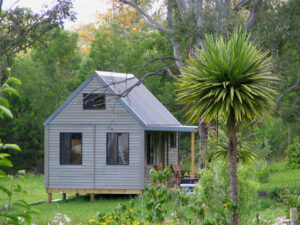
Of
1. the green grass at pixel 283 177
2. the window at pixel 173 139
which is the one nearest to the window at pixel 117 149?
the window at pixel 173 139

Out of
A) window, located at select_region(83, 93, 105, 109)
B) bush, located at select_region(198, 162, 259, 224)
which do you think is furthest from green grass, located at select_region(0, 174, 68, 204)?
bush, located at select_region(198, 162, 259, 224)

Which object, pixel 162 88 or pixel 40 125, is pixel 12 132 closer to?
pixel 40 125

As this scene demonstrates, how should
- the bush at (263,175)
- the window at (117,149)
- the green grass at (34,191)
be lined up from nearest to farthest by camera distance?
the window at (117,149) → the green grass at (34,191) → the bush at (263,175)

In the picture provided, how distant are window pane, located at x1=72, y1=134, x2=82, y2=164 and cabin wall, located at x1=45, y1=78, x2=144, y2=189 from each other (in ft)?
0.58

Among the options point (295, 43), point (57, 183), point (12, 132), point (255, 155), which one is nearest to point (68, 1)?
point (57, 183)

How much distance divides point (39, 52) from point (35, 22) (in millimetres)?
12828

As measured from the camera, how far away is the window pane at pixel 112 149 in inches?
788

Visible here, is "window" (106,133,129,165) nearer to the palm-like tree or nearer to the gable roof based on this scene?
the gable roof

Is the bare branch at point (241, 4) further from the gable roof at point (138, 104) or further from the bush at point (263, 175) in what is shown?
the bush at point (263, 175)

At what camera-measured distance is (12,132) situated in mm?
32344

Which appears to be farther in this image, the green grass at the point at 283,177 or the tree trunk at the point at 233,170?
the green grass at the point at 283,177

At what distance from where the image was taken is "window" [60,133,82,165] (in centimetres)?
2036

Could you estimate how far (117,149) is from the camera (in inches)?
789

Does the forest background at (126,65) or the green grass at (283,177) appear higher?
the forest background at (126,65)
